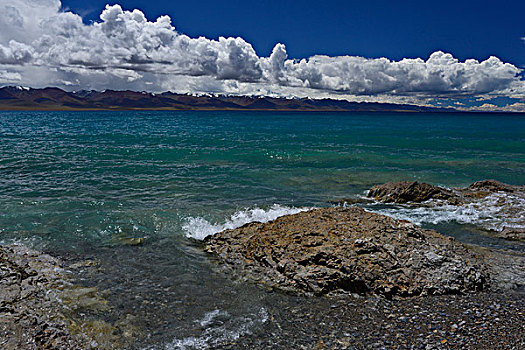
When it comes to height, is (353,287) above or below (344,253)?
below

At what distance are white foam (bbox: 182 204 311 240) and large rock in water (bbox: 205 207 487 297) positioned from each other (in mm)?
2441

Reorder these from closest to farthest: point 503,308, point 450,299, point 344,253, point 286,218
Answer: point 503,308
point 450,299
point 344,253
point 286,218

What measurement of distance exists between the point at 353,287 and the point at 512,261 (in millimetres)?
5902

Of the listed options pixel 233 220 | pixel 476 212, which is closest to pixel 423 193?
pixel 476 212

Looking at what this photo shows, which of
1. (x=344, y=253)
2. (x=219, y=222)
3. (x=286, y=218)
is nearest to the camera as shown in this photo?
(x=344, y=253)

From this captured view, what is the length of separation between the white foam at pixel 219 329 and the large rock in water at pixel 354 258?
1621mm

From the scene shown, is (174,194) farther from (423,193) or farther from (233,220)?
(423,193)

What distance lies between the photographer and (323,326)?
764cm

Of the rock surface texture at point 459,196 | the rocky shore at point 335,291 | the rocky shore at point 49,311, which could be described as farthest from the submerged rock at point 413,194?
the rocky shore at point 49,311

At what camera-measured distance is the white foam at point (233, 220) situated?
1435 cm

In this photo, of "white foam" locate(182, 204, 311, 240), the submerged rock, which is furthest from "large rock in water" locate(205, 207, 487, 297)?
the submerged rock

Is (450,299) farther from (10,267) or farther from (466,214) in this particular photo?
(10,267)

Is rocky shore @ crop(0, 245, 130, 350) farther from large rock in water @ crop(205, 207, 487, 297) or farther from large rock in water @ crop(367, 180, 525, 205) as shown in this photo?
Answer: large rock in water @ crop(367, 180, 525, 205)

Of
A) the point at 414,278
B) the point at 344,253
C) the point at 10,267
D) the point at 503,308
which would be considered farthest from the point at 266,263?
the point at 10,267
